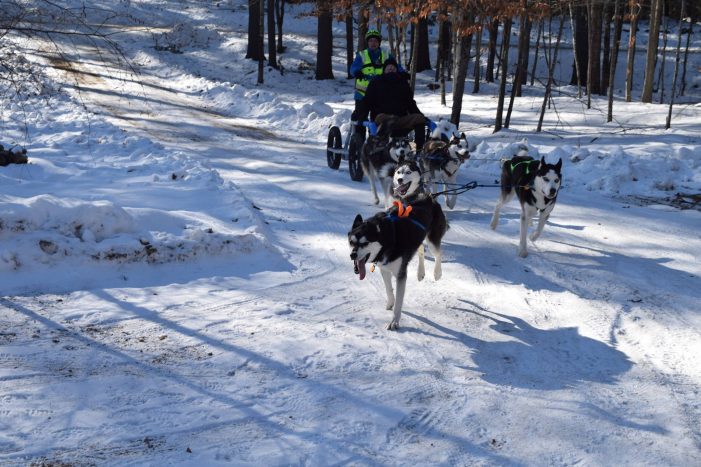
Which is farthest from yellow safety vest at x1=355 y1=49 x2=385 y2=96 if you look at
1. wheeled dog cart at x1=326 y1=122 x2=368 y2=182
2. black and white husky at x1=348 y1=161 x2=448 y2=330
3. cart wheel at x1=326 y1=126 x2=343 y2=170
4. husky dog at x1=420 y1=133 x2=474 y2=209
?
black and white husky at x1=348 y1=161 x2=448 y2=330

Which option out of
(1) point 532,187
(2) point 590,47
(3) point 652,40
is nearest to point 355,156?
(1) point 532,187

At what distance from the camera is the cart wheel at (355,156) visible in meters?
11.0

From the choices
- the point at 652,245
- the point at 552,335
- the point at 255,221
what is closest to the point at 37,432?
the point at 552,335

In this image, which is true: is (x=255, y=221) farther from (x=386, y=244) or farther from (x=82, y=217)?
(x=386, y=244)

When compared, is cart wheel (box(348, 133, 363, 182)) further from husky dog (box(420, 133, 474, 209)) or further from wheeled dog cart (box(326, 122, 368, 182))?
husky dog (box(420, 133, 474, 209))

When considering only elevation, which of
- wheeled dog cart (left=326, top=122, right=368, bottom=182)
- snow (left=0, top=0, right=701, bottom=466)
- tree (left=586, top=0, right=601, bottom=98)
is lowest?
snow (left=0, top=0, right=701, bottom=466)

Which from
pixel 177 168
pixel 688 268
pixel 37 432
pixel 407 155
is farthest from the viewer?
pixel 177 168

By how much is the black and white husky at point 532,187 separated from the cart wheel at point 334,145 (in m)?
4.45

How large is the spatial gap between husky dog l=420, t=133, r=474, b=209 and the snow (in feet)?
1.62

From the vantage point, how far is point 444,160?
941cm

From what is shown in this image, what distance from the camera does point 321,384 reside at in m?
4.68

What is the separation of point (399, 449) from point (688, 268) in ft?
15.9

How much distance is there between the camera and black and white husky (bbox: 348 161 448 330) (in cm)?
547

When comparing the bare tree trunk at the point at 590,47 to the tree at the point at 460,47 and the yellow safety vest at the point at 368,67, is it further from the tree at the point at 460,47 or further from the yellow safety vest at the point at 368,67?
the yellow safety vest at the point at 368,67
